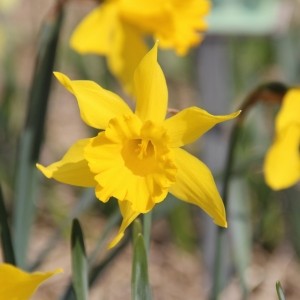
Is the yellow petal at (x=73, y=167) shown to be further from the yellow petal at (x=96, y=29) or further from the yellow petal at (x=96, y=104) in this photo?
the yellow petal at (x=96, y=29)

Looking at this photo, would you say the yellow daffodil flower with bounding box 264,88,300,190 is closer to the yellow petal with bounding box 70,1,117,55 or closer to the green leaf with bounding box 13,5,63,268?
the green leaf with bounding box 13,5,63,268

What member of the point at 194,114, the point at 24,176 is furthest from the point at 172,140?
the point at 24,176

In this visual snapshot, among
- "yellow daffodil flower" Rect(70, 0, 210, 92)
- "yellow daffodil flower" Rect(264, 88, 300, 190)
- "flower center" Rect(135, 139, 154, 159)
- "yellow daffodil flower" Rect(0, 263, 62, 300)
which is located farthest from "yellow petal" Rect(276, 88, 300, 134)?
"yellow daffodil flower" Rect(0, 263, 62, 300)

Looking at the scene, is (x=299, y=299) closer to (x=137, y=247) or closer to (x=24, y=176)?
(x=24, y=176)

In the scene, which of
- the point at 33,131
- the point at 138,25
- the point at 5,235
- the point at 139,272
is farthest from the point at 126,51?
the point at 139,272

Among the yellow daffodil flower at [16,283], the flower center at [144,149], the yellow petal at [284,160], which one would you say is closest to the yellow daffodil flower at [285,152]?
the yellow petal at [284,160]

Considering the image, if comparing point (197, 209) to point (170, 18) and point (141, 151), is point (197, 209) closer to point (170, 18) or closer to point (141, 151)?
point (170, 18)

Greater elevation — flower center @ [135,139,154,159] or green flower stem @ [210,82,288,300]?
flower center @ [135,139,154,159]
